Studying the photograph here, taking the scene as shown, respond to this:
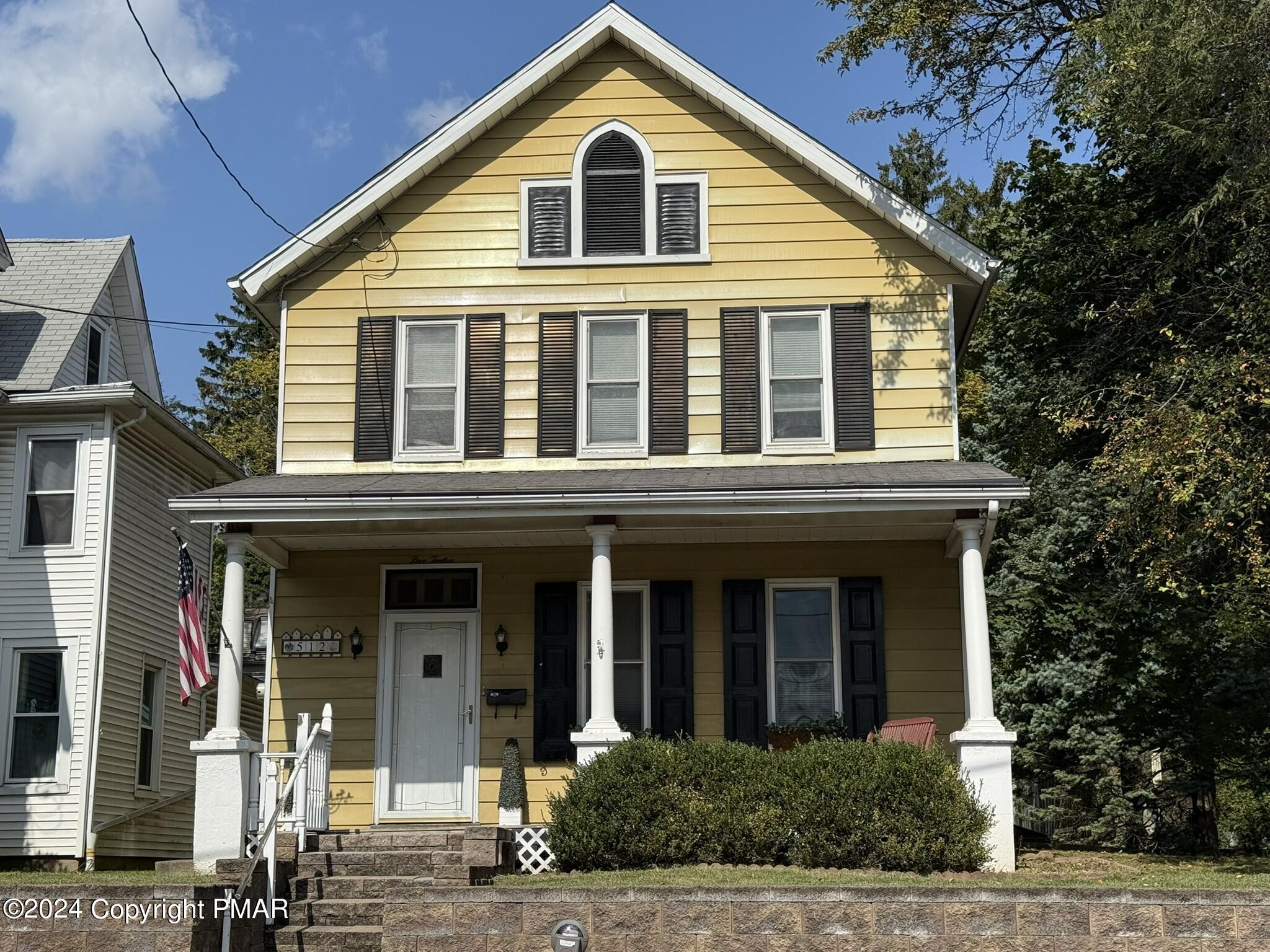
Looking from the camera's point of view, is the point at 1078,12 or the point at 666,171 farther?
the point at 1078,12

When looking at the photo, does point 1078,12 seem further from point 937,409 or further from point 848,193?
point 937,409

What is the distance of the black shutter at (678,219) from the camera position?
49.9ft

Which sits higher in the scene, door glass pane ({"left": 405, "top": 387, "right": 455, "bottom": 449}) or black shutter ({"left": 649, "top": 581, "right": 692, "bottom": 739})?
door glass pane ({"left": 405, "top": 387, "right": 455, "bottom": 449})

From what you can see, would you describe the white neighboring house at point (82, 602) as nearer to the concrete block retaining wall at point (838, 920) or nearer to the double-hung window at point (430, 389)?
the double-hung window at point (430, 389)

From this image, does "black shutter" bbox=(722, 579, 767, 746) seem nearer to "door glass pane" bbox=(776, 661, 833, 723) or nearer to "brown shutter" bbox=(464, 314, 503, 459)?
"door glass pane" bbox=(776, 661, 833, 723)

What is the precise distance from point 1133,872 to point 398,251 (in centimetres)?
946

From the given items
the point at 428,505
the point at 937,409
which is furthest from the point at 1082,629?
the point at 428,505

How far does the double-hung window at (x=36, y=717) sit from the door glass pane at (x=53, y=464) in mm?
2034

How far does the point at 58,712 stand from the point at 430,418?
6.13 m

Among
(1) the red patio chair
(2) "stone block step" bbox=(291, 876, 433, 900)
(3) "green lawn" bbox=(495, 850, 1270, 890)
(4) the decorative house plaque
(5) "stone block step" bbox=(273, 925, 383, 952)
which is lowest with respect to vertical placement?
(5) "stone block step" bbox=(273, 925, 383, 952)

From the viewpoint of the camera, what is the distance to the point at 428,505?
13219mm

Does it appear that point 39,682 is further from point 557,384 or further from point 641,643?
point 641,643

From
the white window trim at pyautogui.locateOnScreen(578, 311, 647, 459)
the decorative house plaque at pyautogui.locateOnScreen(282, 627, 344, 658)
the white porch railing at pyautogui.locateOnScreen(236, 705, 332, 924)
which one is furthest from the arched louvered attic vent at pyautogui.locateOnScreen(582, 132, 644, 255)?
the white porch railing at pyautogui.locateOnScreen(236, 705, 332, 924)

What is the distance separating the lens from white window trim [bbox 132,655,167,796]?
736 inches
